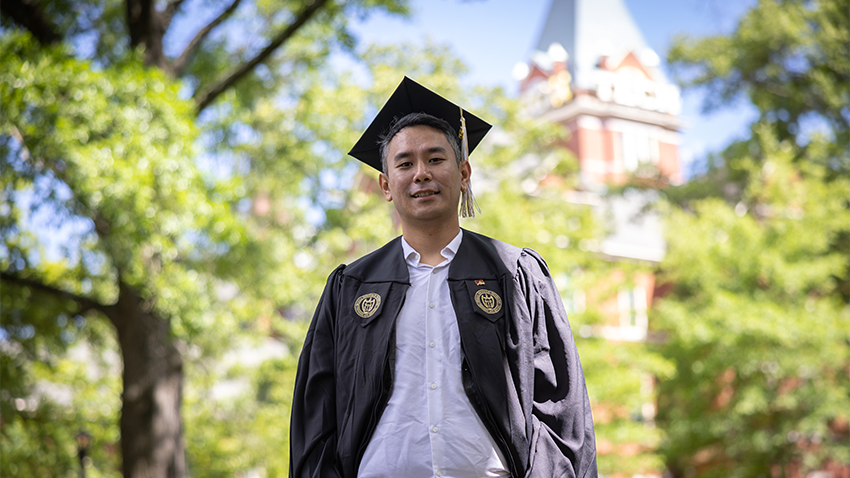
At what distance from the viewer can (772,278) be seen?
15.8 m

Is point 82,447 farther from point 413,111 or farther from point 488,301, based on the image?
point 488,301

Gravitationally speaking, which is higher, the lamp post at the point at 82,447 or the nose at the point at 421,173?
the nose at the point at 421,173

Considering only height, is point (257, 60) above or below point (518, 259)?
above

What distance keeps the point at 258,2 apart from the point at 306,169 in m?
2.89

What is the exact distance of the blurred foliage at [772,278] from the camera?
15.0 metres

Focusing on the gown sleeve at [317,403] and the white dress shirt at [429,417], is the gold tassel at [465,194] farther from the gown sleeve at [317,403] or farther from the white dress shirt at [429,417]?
the gown sleeve at [317,403]

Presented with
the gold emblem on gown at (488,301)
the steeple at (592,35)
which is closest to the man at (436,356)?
the gold emblem on gown at (488,301)

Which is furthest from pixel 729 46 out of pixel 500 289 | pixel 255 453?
pixel 500 289

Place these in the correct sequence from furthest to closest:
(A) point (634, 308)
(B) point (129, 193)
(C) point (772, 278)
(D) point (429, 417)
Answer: (A) point (634, 308), (C) point (772, 278), (B) point (129, 193), (D) point (429, 417)

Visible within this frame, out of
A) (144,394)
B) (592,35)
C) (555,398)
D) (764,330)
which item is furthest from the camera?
(592,35)

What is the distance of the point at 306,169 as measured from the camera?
13.1 meters

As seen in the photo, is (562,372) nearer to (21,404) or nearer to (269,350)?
(21,404)

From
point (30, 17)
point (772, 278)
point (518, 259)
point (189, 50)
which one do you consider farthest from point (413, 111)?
point (772, 278)

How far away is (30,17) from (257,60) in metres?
2.48
